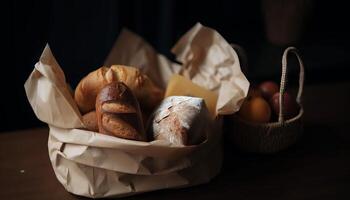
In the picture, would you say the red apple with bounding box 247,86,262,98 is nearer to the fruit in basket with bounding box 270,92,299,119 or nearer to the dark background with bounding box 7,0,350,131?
the fruit in basket with bounding box 270,92,299,119

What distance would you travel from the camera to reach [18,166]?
33.4 inches

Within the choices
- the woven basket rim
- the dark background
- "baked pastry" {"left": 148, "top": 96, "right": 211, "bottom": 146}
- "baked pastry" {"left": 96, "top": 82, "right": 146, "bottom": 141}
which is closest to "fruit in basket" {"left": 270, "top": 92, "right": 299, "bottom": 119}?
the woven basket rim

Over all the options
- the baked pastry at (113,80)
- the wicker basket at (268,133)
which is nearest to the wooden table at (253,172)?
the wicker basket at (268,133)

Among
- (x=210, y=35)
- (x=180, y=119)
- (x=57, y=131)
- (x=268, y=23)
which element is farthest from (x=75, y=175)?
(x=268, y=23)

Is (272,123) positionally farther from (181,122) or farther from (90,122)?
(90,122)

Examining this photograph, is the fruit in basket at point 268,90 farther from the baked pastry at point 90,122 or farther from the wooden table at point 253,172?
the baked pastry at point 90,122

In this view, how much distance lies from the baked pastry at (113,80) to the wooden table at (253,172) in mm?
134

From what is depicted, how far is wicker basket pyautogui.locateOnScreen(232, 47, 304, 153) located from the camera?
0.85 metres

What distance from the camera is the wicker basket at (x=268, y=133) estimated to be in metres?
0.85

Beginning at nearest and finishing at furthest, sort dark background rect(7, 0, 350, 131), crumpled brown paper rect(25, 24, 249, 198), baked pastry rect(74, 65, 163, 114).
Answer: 1. crumpled brown paper rect(25, 24, 249, 198)
2. baked pastry rect(74, 65, 163, 114)
3. dark background rect(7, 0, 350, 131)

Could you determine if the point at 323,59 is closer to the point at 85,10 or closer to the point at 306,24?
the point at 306,24

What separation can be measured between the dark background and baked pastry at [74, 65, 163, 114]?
0.28 meters

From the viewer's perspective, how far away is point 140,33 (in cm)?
119

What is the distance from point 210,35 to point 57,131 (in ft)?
1.29
